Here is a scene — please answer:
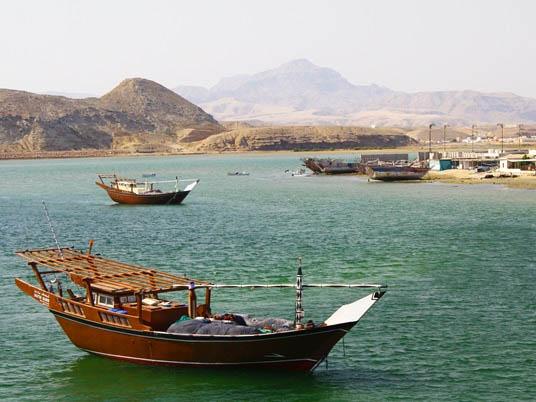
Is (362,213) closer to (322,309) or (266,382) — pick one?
(322,309)

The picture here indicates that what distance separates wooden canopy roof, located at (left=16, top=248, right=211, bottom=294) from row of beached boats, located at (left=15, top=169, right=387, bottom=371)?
0.04 m

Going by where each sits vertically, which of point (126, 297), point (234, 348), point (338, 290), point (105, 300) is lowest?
point (338, 290)

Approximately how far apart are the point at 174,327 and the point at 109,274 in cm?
511

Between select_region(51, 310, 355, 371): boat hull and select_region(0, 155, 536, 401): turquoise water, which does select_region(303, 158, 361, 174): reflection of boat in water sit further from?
select_region(51, 310, 355, 371): boat hull

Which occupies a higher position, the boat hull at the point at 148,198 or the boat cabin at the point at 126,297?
the boat cabin at the point at 126,297

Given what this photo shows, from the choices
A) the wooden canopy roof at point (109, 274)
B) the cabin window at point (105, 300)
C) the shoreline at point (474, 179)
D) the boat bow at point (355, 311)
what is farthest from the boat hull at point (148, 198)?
the boat bow at point (355, 311)

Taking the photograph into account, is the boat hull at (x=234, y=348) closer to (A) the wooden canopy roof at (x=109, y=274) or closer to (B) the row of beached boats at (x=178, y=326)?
(B) the row of beached boats at (x=178, y=326)

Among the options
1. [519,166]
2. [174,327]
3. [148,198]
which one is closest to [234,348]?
[174,327]

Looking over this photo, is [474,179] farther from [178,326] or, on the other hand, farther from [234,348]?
[234,348]

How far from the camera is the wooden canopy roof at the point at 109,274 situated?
29672mm

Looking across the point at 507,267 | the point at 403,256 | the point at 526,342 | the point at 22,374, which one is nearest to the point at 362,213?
the point at 403,256

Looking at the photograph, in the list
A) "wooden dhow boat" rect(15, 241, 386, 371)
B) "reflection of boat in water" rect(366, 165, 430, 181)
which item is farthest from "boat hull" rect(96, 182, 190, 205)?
"wooden dhow boat" rect(15, 241, 386, 371)

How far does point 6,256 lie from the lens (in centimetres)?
5491

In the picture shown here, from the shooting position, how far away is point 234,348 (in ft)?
87.8
